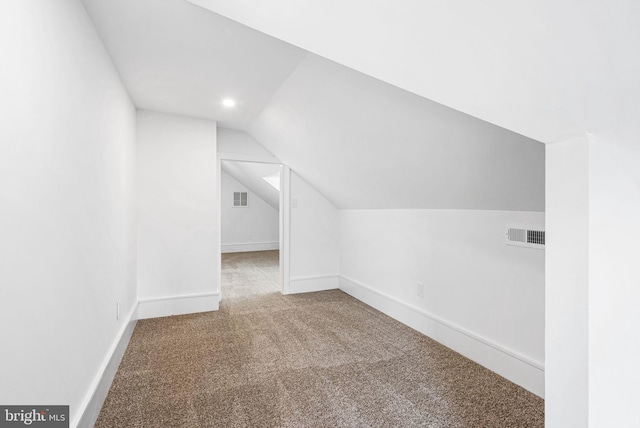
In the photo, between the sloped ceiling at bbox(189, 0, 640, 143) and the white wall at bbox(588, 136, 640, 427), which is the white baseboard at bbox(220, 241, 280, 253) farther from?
the white wall at bbox(588, 136, 640, 427)

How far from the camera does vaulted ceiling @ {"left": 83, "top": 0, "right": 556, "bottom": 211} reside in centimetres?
113

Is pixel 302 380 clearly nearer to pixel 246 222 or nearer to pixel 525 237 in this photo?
pixel 525 237

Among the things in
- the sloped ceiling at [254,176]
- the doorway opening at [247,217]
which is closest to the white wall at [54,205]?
the sloped ceiling at [254,176]

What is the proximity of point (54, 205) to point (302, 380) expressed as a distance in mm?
1671

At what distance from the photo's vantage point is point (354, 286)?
391 cm

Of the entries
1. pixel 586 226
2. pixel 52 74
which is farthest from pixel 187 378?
pixel 586 226

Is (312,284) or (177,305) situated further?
(312,284)

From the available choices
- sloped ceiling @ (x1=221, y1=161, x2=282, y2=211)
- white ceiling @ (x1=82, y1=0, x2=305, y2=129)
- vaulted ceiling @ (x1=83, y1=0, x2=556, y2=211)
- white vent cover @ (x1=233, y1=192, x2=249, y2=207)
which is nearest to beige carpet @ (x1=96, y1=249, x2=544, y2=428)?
vaulted ceiling @ (x1=83, y1=0, x2=556, y2=211)

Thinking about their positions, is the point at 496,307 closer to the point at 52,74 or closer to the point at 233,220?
the point at 52,74

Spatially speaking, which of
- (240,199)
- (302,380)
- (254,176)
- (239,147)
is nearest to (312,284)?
(239,147)

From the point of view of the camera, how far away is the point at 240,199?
8234 millimetres

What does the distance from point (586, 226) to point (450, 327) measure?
188cm

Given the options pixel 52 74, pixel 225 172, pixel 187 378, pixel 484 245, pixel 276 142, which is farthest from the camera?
pixel 225 172

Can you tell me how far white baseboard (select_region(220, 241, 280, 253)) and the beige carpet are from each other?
4.87 metres
